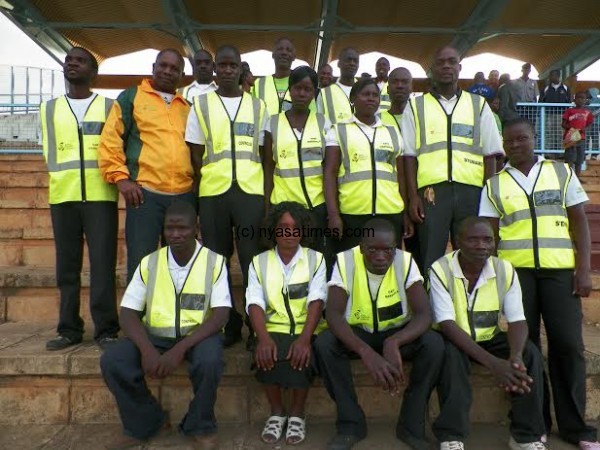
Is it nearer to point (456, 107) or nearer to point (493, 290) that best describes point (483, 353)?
point (493, 290)

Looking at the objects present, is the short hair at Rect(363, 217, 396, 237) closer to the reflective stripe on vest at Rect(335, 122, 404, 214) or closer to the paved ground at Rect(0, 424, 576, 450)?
the reflective stripe on vest at Rect(335, 122, 404, 214)

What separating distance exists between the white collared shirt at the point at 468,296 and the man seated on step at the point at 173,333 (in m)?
1.22

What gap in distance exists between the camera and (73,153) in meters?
3.39

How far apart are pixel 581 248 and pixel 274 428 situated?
2.08 m

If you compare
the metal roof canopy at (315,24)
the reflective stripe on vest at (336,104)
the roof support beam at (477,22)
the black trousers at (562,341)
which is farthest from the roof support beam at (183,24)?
the black trousers at (562,341)

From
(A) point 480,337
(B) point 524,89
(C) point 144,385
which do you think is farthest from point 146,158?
(B) point 524,89

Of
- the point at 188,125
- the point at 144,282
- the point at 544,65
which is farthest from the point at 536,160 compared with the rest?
the point at 544,65

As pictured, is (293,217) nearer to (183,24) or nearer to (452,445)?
(452,445)

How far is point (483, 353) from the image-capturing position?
9.01 ft

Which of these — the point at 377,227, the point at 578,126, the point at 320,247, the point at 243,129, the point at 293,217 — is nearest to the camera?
the point at 377,227

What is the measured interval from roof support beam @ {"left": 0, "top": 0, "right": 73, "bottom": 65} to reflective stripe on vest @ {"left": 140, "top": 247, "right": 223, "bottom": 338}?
1059 cm

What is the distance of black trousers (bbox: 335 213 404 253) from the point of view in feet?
11.1

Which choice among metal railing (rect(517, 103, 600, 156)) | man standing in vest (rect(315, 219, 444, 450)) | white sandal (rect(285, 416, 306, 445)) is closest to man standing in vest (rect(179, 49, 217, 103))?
man standing in vest (rect(315, 219, 444, 450))

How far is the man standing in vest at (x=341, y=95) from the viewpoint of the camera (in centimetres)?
462
